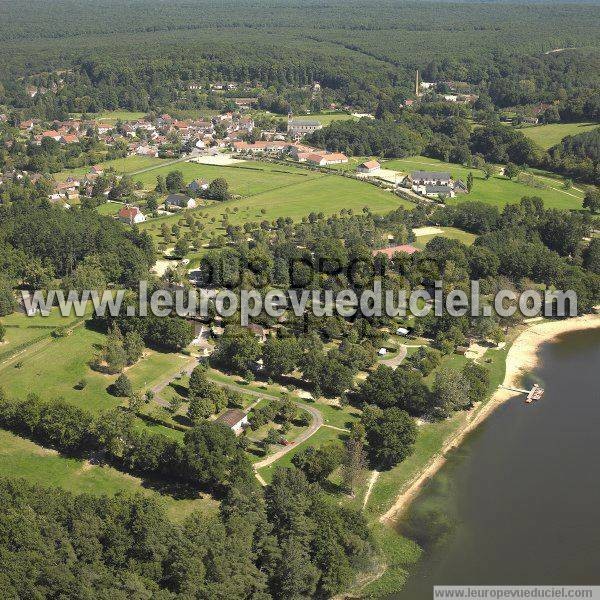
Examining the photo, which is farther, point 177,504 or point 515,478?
point 515,478

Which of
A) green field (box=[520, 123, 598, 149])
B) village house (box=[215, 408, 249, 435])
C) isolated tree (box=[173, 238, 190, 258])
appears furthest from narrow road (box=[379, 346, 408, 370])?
green field (box=[520, 123, 598, 149])

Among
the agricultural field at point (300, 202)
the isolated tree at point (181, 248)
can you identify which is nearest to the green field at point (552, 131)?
the agricultural field at point (300, 202)

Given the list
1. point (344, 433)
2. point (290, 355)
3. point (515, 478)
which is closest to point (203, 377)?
point (290, 355)

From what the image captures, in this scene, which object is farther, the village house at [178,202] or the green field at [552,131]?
the green field at [552,131]

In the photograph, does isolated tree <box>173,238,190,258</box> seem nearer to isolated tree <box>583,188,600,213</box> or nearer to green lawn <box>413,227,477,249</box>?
green lawn <box>413,227,477,249</box>

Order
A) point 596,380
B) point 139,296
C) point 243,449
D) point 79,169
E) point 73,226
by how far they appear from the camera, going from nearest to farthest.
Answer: point 243,449
point 596,380
point 139,296
point 73,226
point 79,169

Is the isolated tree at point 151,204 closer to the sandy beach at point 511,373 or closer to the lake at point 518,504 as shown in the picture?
the sandy beach at point 511,373

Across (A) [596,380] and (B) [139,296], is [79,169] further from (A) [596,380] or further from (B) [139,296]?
(A) [596,380]
